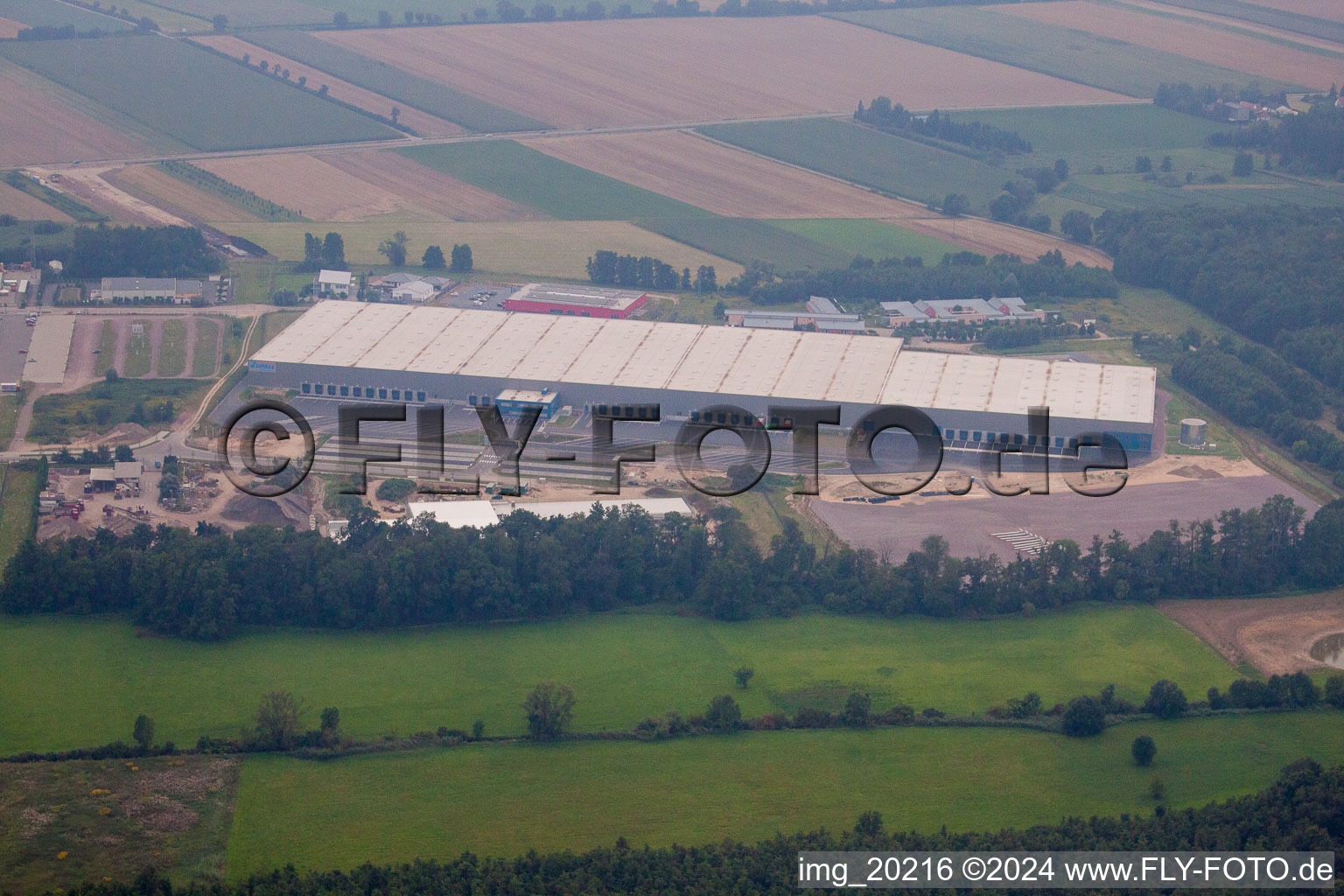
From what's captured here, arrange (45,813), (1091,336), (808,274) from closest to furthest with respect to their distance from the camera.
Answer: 1. (45,813)
2. (1091,336)
3. (808,274)

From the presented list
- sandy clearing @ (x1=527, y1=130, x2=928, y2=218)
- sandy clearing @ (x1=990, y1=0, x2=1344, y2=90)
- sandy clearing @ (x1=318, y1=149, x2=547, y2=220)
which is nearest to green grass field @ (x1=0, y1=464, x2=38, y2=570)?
sandy clearing @ (x1=318, y1=149, x2=547, y2=220)

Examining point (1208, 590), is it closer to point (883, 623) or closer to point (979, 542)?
point (979, 542)

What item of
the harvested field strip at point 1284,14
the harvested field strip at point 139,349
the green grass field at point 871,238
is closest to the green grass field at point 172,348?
the harvested field strip at point 139,349

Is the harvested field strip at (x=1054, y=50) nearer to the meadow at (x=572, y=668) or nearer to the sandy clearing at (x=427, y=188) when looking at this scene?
the sandy clearing at (x=427, y=188)

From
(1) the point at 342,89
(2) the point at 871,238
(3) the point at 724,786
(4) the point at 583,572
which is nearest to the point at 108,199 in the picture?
(1) the point at 342,89

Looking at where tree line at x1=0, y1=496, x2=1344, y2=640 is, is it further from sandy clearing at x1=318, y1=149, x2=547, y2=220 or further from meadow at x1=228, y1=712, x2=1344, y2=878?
sandy clearing at x1=318, y1=149, x2=547, y2=220

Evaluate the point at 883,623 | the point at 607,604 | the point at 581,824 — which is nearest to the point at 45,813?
the point at 581,824
